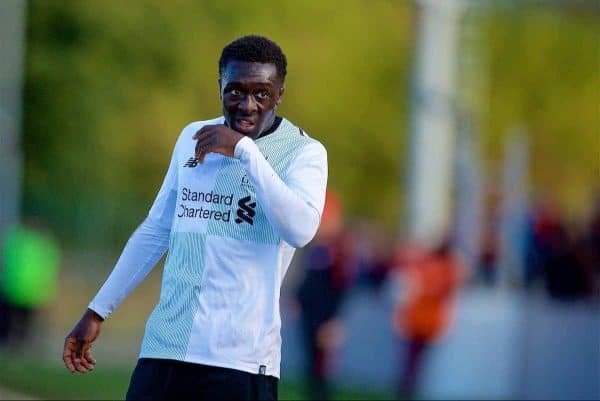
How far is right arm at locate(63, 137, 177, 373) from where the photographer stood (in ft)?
18.5

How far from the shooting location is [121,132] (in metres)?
38.3

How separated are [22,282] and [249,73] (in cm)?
1648

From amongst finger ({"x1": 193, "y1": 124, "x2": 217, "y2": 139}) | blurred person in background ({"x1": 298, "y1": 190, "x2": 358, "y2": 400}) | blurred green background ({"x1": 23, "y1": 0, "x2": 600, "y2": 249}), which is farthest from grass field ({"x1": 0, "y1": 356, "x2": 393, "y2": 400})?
blurred green background ({"x1": 23, "y1": 0, "x2": 600, "y2": 249})

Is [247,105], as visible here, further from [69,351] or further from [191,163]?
[69,351]

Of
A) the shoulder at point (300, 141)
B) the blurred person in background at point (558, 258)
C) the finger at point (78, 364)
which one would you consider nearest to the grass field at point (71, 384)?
the blurred person in background at point (558, 258)

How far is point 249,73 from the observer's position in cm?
532

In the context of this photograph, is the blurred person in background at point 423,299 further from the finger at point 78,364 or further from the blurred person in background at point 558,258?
the finger at point 78,364

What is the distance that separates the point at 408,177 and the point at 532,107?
23870mm

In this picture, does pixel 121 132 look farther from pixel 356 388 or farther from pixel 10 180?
pixel 356 388

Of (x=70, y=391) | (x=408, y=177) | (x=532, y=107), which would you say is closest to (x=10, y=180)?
(x=408, y=177)

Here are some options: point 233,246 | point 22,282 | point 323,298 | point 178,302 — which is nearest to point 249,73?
point 233,246

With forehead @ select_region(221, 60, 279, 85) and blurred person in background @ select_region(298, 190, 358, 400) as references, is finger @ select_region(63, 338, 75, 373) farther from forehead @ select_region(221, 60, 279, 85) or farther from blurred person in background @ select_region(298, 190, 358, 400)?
blurred person in background @ select_region(298, 190, 358, 400)

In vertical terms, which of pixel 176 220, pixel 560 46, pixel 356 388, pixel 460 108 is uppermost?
pixel 560 46

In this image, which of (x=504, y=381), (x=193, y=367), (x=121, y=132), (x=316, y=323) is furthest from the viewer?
(x=121, y=132)
